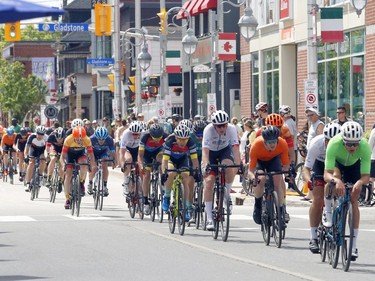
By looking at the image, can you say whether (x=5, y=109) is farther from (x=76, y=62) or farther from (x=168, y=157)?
(x=168, y=157)

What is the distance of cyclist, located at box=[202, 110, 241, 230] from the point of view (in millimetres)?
19359

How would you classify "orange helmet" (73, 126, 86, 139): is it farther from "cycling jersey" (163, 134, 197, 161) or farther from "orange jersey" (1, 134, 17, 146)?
"orange jersey" (1, 134, 17, 146)

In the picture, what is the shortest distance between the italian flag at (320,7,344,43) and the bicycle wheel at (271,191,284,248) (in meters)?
11.3

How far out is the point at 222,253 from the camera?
55.0 ft

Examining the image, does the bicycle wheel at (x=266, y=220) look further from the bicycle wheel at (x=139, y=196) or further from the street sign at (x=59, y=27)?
the street sign at (x=59, y=27)

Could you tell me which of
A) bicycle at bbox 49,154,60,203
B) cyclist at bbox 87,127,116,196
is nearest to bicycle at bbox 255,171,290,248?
cyclist at bbox 87,127,116,196

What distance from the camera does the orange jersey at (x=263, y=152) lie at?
1777 centimetres

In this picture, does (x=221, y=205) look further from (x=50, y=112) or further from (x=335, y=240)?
(x=50, y=112)

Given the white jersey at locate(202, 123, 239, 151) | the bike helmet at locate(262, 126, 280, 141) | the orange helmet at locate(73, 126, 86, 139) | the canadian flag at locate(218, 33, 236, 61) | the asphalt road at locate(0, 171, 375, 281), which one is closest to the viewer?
the asphalt road at locate(0, 171, 375, 281)

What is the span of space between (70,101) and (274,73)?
2554 inches

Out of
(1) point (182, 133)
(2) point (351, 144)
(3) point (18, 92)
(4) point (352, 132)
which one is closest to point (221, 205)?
(1) point (182, 133)

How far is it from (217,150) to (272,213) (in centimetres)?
240

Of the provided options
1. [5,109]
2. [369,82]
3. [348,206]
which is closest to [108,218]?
[348,206]

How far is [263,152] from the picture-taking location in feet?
58.6
